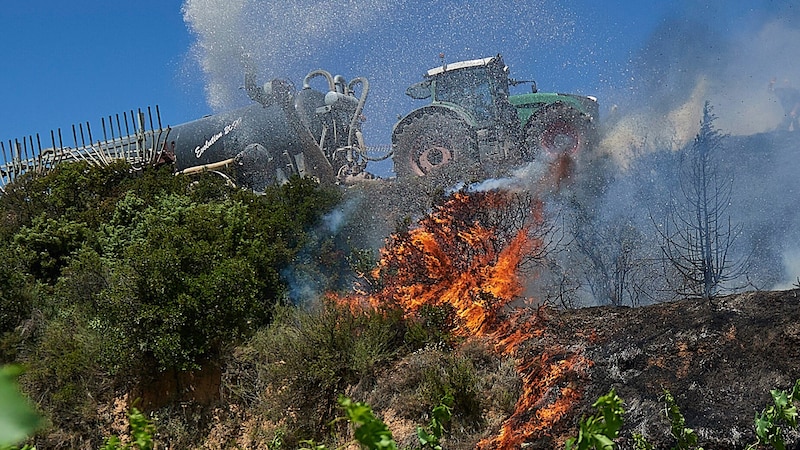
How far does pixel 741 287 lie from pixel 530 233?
10.8 ft

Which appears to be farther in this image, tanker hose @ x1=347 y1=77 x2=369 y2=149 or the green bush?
tanker hose @ x1=347 y1=77 x2=369 y2=149

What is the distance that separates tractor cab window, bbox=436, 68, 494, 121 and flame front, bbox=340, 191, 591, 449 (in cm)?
682

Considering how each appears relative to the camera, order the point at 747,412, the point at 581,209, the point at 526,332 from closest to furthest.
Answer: the point at 747,412 < the point at 526,332 < the point at 581,209

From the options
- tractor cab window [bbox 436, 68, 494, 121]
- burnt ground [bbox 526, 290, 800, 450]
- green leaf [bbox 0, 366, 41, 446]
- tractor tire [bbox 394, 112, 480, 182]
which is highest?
tractor cab window [bbox 436, 68, 494, 121]

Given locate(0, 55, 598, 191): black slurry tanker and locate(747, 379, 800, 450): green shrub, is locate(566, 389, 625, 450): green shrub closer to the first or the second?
locate(747, 379, 800, 450): green shrub

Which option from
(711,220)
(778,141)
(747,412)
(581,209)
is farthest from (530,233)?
(747,412)

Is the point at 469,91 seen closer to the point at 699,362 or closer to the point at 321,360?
the point at 321,360

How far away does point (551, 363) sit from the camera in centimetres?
908

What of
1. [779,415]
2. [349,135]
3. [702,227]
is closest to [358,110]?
[349,135]

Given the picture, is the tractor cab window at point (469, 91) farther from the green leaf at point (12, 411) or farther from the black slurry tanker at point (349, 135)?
the green leaf at point (12, 411)

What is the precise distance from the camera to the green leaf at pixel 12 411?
1.91 feet

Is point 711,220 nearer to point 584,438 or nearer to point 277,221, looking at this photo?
point 277,221

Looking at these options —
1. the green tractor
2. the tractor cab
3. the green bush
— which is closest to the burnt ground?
the green bush

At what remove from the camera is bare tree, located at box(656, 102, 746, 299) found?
1237 cm
